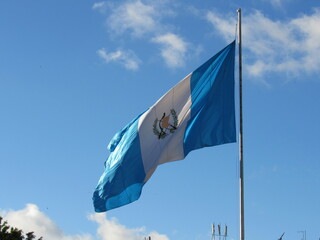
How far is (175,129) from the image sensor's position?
23000 mm

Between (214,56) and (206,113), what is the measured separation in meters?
2.10

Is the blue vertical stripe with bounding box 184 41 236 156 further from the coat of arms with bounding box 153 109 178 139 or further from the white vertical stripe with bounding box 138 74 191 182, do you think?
the coat of arms with bounding box 153 109 178 139

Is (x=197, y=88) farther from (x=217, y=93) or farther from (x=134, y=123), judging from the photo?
(x=134, y=123)

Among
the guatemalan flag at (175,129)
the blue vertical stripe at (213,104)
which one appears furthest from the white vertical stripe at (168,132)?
the blue vertical stripe at (213,104)

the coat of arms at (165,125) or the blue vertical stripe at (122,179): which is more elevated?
the coat of arms at (165,125)

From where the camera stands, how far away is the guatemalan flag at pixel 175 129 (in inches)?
884

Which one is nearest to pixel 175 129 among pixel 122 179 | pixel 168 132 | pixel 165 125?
pixel 168 132

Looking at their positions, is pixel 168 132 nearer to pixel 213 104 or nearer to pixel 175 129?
pixel 175 129

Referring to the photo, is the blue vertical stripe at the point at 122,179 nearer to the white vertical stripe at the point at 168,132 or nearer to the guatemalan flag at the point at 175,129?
the guatemalan flag at the point at 175,129

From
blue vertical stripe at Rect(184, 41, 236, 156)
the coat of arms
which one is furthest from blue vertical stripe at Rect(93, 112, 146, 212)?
blue vertical stripe at Rect(184, 41, 236, 156)

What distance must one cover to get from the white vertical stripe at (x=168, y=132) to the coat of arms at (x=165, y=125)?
0.12ft

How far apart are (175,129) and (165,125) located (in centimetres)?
44

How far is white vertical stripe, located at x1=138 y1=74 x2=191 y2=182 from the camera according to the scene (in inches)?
896

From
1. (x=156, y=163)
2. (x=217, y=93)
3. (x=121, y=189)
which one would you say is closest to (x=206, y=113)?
(x=217, y=93)
